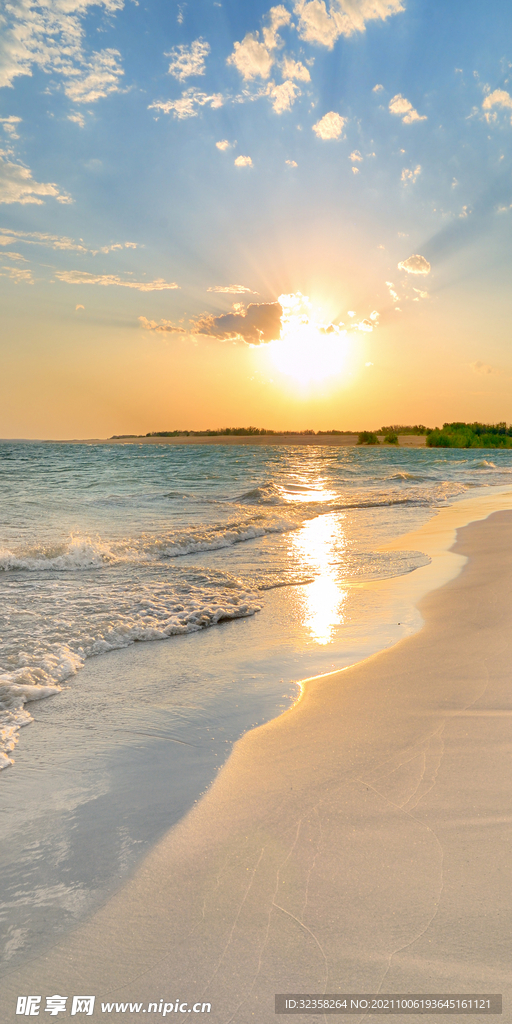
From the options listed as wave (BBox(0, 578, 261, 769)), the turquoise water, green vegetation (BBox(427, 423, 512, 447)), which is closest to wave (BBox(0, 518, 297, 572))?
the turquoise water

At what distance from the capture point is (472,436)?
238ft

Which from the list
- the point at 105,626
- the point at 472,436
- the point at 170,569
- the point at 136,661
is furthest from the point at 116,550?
the point at 472,436

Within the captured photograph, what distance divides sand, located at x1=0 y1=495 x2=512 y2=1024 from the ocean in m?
0.16

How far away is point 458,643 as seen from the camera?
3.85 meters

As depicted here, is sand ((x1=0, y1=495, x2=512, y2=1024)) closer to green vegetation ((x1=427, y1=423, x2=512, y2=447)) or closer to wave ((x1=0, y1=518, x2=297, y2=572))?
wave ((x1=0, y1=518, x2=297, y2=572))

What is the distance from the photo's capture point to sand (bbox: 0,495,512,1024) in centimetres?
135

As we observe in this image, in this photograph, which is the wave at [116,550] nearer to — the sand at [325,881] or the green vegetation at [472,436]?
the sand at [325,881]

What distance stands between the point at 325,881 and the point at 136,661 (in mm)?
2638

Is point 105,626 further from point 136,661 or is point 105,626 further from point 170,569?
point 170,569

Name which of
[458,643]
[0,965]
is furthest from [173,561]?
[0,965]

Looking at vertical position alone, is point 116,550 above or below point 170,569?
above

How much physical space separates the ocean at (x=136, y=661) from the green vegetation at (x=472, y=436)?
64.2 m

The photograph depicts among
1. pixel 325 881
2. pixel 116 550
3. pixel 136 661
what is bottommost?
pixel 136 661

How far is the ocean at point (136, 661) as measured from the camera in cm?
194
